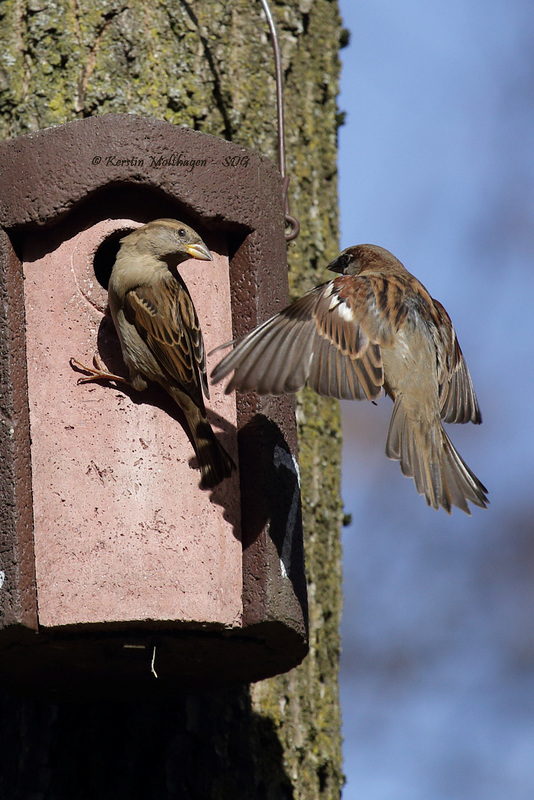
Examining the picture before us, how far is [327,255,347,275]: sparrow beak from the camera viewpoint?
181 inches

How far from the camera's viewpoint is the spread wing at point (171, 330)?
360 centimetres

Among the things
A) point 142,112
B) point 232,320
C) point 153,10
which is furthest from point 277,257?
point 153,10

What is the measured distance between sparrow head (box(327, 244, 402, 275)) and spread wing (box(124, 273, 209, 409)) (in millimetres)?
950

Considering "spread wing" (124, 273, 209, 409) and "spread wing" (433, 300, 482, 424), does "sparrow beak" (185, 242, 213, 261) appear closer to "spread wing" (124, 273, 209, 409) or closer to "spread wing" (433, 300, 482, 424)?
"spread wing" (124, 273, 209, 409)

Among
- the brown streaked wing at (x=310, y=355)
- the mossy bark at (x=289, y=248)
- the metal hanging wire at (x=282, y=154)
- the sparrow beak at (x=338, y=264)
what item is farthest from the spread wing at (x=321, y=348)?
the mossy bark at (x=289, y=248)

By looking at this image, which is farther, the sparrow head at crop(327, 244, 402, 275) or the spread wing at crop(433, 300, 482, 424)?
the sparrow head at crop(327, 244, 402, 275)

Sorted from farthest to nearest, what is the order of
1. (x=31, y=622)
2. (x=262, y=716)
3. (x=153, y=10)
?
(x=153, y=10) < (x=262, y=716) < (x=31, y=622)

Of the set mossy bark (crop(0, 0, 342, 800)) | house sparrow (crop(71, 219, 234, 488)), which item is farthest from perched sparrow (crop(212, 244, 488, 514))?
mossy bark (crop(0, 0, 342, 800))

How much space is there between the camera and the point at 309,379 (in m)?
3.71

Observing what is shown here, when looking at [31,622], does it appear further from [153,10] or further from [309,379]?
[153,10]

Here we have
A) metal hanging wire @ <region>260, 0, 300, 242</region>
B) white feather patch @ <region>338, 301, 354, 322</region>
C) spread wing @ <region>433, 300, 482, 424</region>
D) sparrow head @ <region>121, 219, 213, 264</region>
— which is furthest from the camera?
spread wing @ <region>433, 300, 482, 424</region>

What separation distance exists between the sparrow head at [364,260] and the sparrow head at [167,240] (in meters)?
0.90

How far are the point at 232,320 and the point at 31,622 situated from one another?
113 cm

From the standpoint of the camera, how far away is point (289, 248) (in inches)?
191
